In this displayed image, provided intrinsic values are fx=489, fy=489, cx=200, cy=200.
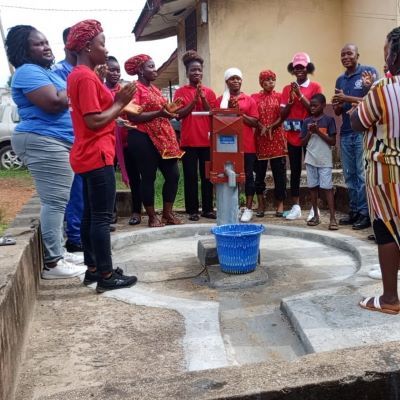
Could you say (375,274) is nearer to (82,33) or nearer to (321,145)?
(321,145)

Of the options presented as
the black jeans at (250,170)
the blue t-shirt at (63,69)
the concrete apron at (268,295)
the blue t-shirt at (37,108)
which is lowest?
the concrete apron at (268,295)

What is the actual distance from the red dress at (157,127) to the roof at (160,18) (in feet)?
15.1

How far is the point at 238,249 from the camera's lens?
373 cm

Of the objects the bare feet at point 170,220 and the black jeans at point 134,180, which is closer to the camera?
the bare feet at point 170,220

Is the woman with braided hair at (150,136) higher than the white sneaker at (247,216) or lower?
higher

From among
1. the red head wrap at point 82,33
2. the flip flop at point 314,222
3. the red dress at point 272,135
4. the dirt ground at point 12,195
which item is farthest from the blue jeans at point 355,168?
the dirt ground at point 12,195

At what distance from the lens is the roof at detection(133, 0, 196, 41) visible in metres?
9.52

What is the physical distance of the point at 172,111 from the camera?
5.13m

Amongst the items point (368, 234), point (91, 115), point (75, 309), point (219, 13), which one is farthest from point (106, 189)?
point (219, 13)

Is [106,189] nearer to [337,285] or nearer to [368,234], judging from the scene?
[337,285]

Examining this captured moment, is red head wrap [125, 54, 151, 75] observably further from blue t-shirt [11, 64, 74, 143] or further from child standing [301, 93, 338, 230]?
child standing [301, 93, 338, 230]

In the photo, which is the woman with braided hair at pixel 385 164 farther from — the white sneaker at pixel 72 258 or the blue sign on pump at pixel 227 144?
the white sneaker at pixel 72 258

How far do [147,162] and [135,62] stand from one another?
42.1 inches

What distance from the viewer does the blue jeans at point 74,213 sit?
14.9 ft
